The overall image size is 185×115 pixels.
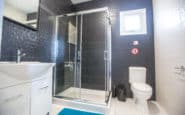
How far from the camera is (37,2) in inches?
65.4

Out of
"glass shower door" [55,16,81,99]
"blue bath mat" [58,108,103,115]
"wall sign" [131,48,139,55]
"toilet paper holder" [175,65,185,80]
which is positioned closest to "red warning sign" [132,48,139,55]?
"wall sign" [131,48,139,55]

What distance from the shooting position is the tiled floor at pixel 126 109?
1.70m

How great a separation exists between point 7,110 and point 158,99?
2.49 meters

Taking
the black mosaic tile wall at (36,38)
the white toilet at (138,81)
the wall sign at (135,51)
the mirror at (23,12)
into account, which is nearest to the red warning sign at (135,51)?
the wall sign at (135,51)

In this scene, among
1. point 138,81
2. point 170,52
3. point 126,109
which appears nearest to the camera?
point 170,52

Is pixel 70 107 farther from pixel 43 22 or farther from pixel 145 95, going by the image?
pixel 43 22

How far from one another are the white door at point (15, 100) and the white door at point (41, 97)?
70mm

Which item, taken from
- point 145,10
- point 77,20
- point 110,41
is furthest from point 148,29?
point 77,20

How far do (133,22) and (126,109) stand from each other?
76.7 inches

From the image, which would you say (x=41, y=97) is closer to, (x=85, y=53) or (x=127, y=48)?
(x=85, y=53)

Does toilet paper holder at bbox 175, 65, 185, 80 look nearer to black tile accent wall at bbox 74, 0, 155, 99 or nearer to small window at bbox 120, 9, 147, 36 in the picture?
black tile accent wall at bbox 74, 0, 155, 99

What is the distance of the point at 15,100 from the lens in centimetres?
98

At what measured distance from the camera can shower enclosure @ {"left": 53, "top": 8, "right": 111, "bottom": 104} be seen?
240 cm

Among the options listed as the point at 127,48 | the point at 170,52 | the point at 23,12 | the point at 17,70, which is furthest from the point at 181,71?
the point at 23,12
